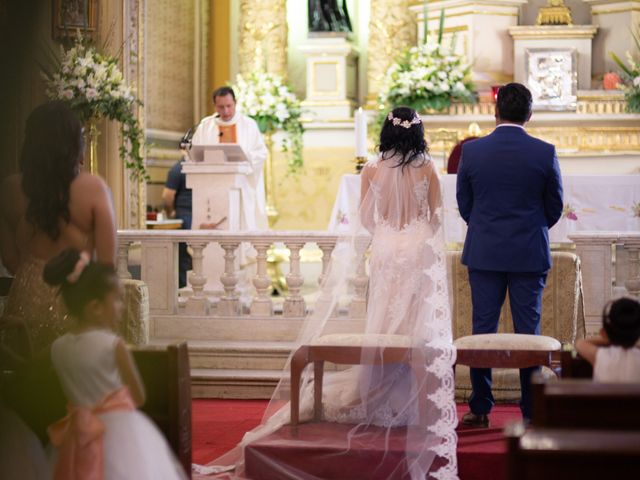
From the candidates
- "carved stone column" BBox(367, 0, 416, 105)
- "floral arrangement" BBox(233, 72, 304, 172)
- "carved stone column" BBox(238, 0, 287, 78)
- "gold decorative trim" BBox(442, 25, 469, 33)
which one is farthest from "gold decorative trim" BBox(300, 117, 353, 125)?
"gold decorative trim" BBox(442, 25, 469, 33)

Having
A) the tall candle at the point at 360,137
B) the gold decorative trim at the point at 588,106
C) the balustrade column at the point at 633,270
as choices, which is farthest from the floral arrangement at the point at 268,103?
the balustrade column at the point at 633,270

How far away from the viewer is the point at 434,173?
568cm

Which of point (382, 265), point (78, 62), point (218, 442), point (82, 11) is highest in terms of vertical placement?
point (82, 11)

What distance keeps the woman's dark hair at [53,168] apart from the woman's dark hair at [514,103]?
257cm

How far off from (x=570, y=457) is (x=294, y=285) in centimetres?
496

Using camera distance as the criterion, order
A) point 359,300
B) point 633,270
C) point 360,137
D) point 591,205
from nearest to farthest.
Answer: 1. point 633,270
2. point 359,300
3. point 360,137
4. point 591,205

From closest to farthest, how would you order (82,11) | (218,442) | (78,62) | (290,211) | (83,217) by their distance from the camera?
(83,217) < (218,442) < (78,62) < (82,11) < (290,211)

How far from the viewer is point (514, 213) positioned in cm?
567

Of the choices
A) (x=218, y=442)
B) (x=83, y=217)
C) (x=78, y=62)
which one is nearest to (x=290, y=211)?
(x=78, y=62)

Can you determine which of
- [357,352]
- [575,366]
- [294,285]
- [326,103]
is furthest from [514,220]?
[326,103]

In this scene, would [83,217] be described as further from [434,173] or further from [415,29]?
[415,29]

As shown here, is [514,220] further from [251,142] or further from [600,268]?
[251,142]

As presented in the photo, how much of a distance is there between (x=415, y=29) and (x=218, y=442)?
725cm

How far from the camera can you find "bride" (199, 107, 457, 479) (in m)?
5.52
